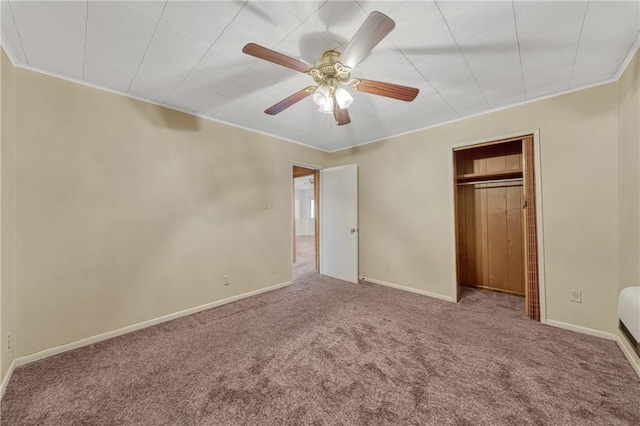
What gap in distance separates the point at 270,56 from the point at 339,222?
3.21 meters

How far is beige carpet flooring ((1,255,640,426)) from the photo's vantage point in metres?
1.42

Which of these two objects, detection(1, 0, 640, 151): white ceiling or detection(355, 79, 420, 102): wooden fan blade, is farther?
detection(355, 79, 420, 102): wooden fan blade

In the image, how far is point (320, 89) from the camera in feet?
5.95

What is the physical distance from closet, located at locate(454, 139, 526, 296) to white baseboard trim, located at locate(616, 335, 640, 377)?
1.21 m

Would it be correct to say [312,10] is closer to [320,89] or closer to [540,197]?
[320,89]

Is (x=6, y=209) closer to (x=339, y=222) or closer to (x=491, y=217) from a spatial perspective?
(x=339, y=222)

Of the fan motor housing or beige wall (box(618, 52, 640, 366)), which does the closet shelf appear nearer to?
beige wall (box(618, 52, 640, 366))

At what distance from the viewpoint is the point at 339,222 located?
4.35 meters

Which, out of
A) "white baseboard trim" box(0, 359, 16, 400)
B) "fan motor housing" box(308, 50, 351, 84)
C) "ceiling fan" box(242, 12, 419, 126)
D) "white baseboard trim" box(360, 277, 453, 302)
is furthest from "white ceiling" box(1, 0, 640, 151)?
"white baseboard trim" box(360, 277, 453, 302)

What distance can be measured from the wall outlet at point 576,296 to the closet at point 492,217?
945 mm

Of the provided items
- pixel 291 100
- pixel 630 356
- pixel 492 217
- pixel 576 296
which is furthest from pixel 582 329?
pixel 291 100

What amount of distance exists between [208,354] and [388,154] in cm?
353

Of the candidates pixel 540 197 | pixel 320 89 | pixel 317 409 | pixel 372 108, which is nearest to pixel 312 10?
pixel 320 89

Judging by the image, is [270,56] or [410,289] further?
[410,289]
